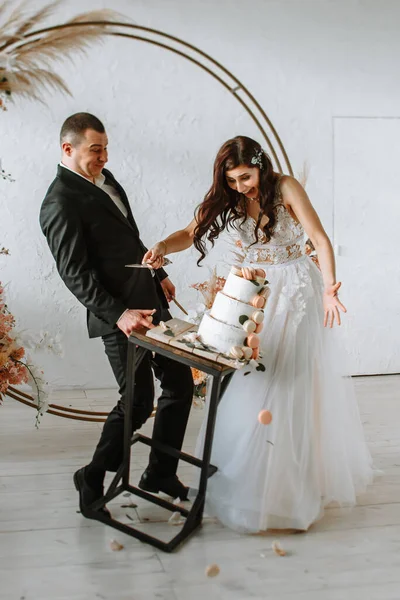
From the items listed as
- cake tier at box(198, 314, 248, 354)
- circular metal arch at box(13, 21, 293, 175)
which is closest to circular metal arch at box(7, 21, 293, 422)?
circular metal arch at box(13, 21, 293, 175)

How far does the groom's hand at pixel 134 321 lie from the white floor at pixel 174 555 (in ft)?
2.54

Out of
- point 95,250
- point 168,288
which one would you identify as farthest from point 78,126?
point 168,288

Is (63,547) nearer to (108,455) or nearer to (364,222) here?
(108,455)

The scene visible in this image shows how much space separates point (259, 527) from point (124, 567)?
0.54m

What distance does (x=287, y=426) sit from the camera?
9.11ft

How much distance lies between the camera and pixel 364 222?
17.2ft

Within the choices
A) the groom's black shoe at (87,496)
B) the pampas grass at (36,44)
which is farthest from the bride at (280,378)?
the pampas grass at (36,44)

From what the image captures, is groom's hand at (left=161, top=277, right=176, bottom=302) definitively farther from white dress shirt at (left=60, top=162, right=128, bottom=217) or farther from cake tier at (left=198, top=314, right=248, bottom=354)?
cake tier at (left=198, top=314, right=248, bottom=354)

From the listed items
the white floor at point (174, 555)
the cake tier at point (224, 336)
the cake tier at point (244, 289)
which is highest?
the cake tier at point (244, 289)

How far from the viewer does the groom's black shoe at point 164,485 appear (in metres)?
3.08

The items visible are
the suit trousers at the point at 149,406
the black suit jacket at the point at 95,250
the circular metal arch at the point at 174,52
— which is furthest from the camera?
the circular metal arch at the point at 174,52

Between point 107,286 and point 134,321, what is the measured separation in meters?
0.29

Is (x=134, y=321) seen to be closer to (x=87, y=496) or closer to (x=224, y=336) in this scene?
(x=224, y=336)

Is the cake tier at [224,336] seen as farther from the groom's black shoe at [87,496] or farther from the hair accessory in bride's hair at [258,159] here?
the groom's black shoe at [87,496]
